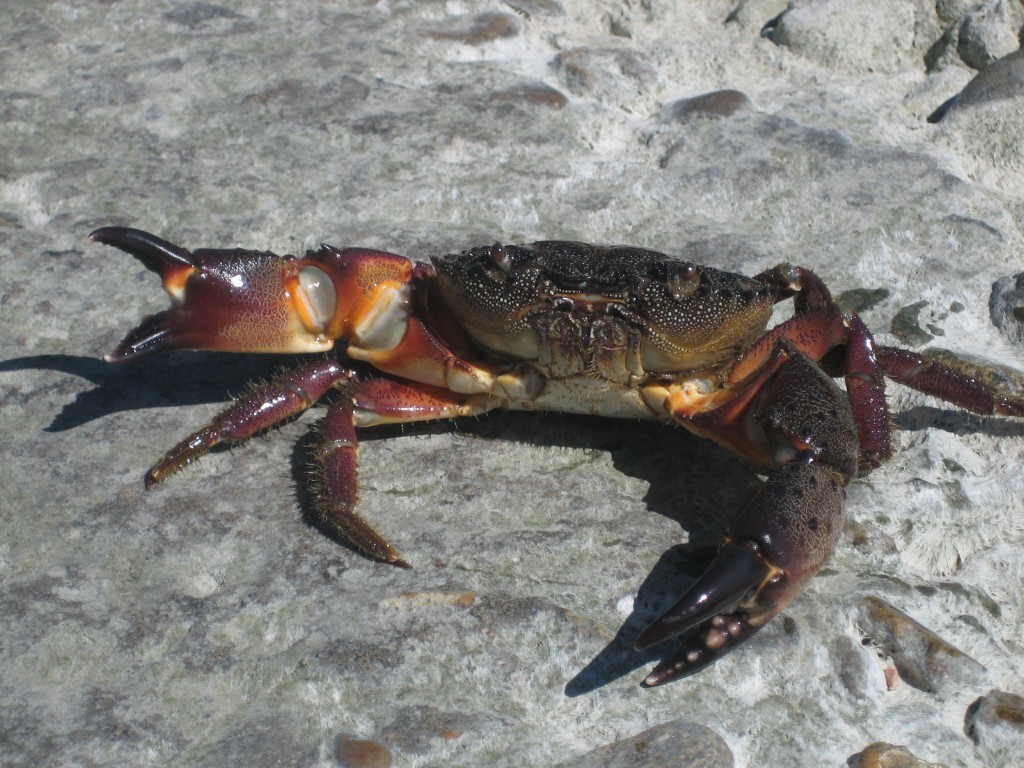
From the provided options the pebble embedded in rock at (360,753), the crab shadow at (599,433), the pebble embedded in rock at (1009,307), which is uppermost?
the pebble embedded in rock at (1009,307)

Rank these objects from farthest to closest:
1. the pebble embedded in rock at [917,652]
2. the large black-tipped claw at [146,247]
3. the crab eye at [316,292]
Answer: the crab eye at [316,292] < the large black-tipped claw at [146,247] < the pebble embedded in rock at [917,652]

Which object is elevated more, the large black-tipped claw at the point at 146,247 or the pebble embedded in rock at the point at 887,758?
the large black-tipped claw at the point at 146,247

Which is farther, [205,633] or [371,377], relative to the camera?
[371,377]

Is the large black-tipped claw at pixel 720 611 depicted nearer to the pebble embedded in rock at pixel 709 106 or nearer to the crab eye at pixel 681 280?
the crab eye at pixel 681 280

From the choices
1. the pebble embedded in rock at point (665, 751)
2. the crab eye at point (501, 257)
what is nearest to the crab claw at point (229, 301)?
the crab eye at point (501, 257)

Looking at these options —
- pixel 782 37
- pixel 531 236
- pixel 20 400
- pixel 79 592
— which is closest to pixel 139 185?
pixel 20 400

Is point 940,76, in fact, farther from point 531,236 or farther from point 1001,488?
point 1001,488

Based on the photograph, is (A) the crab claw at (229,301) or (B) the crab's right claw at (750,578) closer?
(B) the crab's right claw at (750,578)
